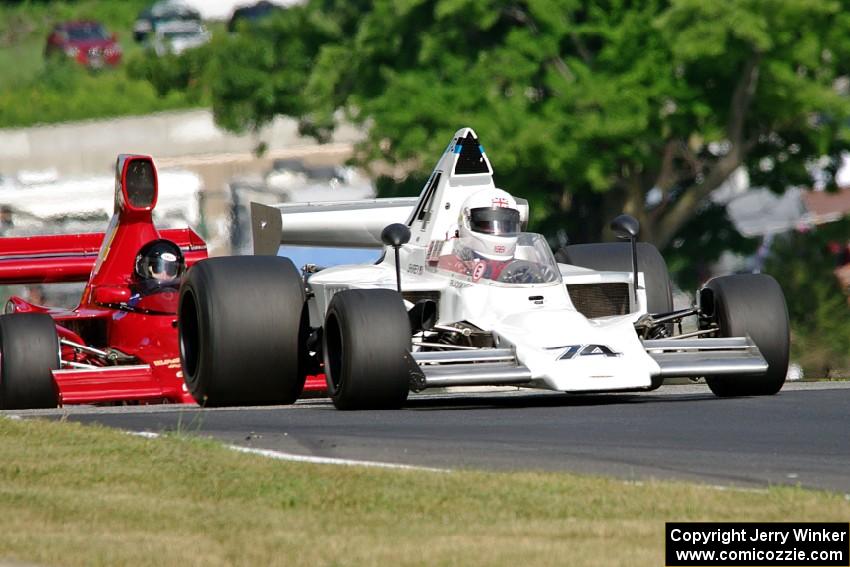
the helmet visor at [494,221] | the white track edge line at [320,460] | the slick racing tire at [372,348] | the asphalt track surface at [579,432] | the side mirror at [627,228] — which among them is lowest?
the asphalt track surface at [579,432]

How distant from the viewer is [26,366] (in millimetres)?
15297

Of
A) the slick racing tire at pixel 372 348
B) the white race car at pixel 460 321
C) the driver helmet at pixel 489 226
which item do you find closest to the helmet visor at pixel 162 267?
the white race car at pixel 460 321

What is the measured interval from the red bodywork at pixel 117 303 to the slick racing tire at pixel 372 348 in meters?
4.07

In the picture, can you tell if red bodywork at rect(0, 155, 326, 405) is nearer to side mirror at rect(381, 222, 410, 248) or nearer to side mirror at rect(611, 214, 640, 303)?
side mirror at rect(381, 222, 410, 248)

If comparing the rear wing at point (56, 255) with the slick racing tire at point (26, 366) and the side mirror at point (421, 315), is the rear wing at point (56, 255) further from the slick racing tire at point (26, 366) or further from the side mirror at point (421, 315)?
the side mirror at point (421, 315)

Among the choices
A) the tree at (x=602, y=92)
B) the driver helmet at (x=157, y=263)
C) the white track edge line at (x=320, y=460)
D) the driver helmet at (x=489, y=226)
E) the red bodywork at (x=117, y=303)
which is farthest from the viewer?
the tree at (x=602, y=92)

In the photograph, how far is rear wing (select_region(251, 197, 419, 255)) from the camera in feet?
53.2

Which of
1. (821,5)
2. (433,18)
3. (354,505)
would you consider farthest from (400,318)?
(433,18)

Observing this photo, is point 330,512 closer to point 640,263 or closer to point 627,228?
point 627,228

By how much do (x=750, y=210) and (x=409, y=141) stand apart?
504 inches

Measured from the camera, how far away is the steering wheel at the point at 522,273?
1306cm

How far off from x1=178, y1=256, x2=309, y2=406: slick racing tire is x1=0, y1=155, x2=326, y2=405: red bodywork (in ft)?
9.60

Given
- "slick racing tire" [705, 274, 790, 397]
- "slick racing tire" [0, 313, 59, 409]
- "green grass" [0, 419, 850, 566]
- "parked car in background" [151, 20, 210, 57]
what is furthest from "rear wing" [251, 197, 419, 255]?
"parked car in background" [151, 20, 210, 57]

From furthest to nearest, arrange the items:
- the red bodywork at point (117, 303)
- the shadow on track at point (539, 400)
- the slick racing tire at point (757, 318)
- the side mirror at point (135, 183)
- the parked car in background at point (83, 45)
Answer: the parked car in background at point (83, 45) → the side mirror at point (135, 183) → the red bodywork at point (117, 303) → the shadow on track at point (539, 400) → the slick racing tire at point (757, 318)
